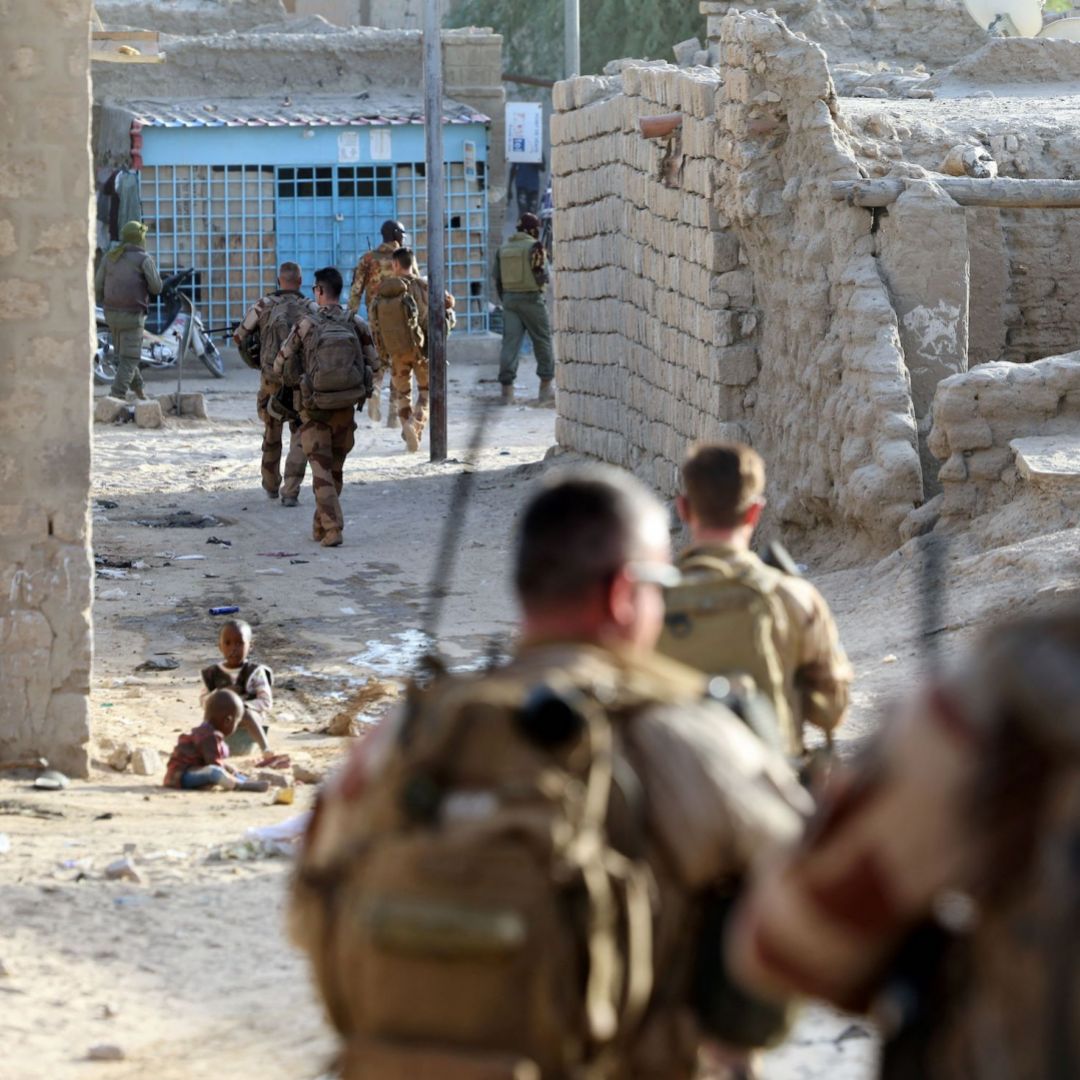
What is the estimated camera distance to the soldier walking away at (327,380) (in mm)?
11648

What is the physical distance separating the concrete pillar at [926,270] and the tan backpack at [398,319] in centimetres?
618

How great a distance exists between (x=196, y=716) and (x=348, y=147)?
15816 millimetres

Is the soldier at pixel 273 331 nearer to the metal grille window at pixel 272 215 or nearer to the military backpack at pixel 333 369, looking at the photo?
the military backpack at pixel 333 369

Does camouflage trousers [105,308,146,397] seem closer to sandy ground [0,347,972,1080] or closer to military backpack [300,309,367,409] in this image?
sandy ground [0,347,972,1080]

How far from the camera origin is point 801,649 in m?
3.68

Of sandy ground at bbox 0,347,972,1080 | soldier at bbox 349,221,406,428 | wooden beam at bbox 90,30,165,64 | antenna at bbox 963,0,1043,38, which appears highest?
Answer: antenna at bbox 963,0,1043,38

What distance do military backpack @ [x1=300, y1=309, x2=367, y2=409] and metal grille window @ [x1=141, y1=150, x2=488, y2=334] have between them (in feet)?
37.2

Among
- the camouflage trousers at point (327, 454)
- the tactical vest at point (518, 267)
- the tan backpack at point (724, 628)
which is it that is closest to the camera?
the tan backpack at point (724, 628)

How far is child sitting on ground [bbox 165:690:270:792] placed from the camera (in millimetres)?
6574

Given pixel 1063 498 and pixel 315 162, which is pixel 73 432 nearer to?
pixel 1063 498

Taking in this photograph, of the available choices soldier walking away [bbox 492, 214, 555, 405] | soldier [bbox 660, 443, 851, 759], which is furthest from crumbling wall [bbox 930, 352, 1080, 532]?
soldier walking away [bbox 492, 214, 555, 405]

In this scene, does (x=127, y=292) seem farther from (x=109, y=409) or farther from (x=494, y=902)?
(x=494, y=902)

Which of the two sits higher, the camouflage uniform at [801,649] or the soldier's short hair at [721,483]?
the soldier's short hair at [721,483]

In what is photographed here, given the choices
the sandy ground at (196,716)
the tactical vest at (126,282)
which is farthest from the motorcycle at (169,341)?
the sandy ground at (196,716)
